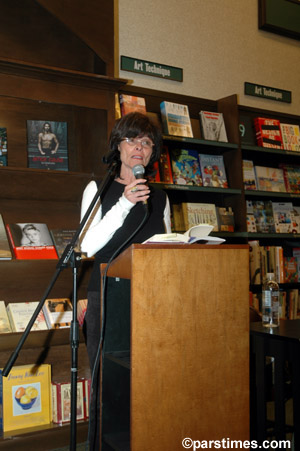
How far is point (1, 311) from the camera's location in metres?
2.58

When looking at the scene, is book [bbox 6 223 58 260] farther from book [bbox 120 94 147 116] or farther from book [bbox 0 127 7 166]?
book [bbox 120 94 147 116]

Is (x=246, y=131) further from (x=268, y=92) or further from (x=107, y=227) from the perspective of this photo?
(x=107, y=227)

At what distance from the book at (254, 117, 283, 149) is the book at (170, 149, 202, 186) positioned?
697 mm

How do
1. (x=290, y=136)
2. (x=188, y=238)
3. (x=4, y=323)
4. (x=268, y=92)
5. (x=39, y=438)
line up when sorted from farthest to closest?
(x=268, y=92), (x=290, y=136), (x=4, y=323), (x=39, y=438), (x=188, y=238)

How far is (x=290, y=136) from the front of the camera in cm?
418

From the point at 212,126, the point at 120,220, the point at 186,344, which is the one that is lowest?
the point at 186,344

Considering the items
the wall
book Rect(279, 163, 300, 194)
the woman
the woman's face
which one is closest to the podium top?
the woman

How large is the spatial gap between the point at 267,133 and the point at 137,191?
108 inches

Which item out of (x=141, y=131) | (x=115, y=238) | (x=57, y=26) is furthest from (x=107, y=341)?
(x=57, y=26)

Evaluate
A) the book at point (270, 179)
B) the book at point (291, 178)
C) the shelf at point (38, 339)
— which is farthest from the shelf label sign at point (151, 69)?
the shelf at point (38, 339)

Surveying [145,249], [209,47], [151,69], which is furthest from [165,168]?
[145,249]

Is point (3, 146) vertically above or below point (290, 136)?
below

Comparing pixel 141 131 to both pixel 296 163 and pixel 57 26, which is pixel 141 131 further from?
pixel 296 163

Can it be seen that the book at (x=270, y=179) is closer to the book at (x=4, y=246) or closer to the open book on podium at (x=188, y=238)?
the book at (x=4, y=246)
